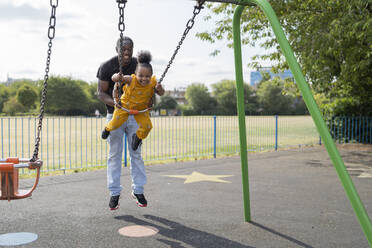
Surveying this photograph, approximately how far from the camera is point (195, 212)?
Result: 4.39 meters

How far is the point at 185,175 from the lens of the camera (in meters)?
6.99

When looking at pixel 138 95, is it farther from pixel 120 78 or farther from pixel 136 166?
→ pixel 136 166

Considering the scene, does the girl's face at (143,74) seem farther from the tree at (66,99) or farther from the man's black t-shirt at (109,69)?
the tree at (66,99)

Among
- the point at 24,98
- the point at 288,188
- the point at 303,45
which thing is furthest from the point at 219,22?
the point at 24,98

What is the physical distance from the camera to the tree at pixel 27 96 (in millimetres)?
59281

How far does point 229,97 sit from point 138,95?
6798 cm

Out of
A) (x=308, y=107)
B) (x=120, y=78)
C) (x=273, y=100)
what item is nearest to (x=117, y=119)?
(x=120, y=78)

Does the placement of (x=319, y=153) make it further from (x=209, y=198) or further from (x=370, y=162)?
(x=209, y=198)

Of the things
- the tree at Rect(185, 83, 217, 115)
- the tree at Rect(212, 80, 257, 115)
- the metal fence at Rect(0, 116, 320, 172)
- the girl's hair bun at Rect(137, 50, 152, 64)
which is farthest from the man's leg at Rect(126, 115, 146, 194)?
the tree at Rect(185, 83, 217, 115)

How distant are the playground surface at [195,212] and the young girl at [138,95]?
3.25ft

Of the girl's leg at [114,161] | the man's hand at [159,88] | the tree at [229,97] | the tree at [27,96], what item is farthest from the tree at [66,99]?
the man's hand at [159,88]

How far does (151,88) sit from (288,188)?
339 centimetres

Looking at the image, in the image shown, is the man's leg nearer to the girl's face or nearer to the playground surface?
the playground surface

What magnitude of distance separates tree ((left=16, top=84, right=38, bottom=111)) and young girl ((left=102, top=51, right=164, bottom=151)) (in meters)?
61.2
